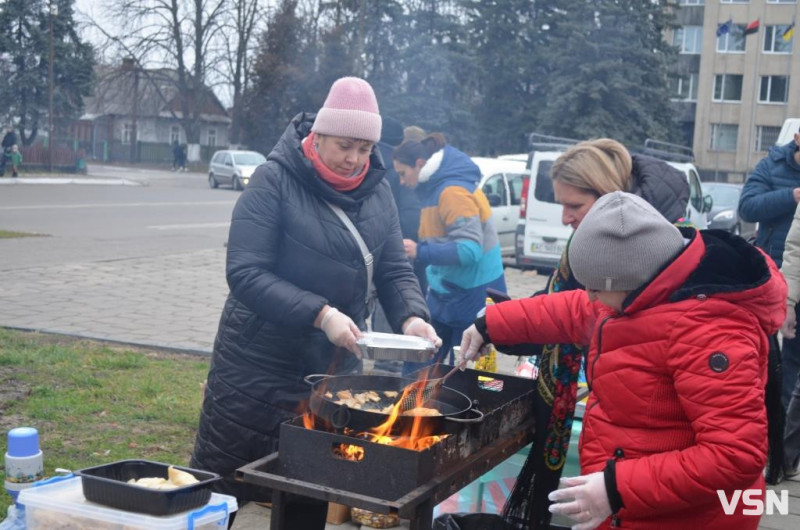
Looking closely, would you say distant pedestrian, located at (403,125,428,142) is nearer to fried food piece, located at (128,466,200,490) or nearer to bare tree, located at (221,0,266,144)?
fried food piece, located at (128,466,200,490)

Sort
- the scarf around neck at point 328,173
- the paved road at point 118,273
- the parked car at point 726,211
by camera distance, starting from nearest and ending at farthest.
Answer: the scarf around neck at point 328,173 < the paved road at point 118,273 < the parked car at point 726,211

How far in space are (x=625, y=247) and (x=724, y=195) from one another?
21.1m

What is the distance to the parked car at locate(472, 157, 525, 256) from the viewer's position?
17036 millimetres

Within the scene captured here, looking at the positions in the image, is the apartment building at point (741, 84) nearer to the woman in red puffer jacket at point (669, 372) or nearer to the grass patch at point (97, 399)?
the grass patch at point (97, 399)

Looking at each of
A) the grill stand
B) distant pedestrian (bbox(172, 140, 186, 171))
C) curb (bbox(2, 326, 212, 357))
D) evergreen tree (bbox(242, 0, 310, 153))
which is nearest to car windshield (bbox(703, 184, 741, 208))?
curb (bbox(2, 326, 212, 357))

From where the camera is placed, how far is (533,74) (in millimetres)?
43781

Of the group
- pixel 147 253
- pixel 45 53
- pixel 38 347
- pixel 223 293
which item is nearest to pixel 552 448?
pixel 38 347

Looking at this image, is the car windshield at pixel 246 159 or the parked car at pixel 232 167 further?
the car windshield at pixel 246 159

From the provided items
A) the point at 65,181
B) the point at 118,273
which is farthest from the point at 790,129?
the point at 65,181

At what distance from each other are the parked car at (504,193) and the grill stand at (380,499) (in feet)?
46.5

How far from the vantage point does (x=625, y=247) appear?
100 inches

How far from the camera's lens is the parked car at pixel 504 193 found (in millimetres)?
17036

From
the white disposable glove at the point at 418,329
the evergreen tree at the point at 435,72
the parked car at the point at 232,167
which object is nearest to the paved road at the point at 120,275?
the white disposable glove at the point at 418,329

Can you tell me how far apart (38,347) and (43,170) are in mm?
36157
